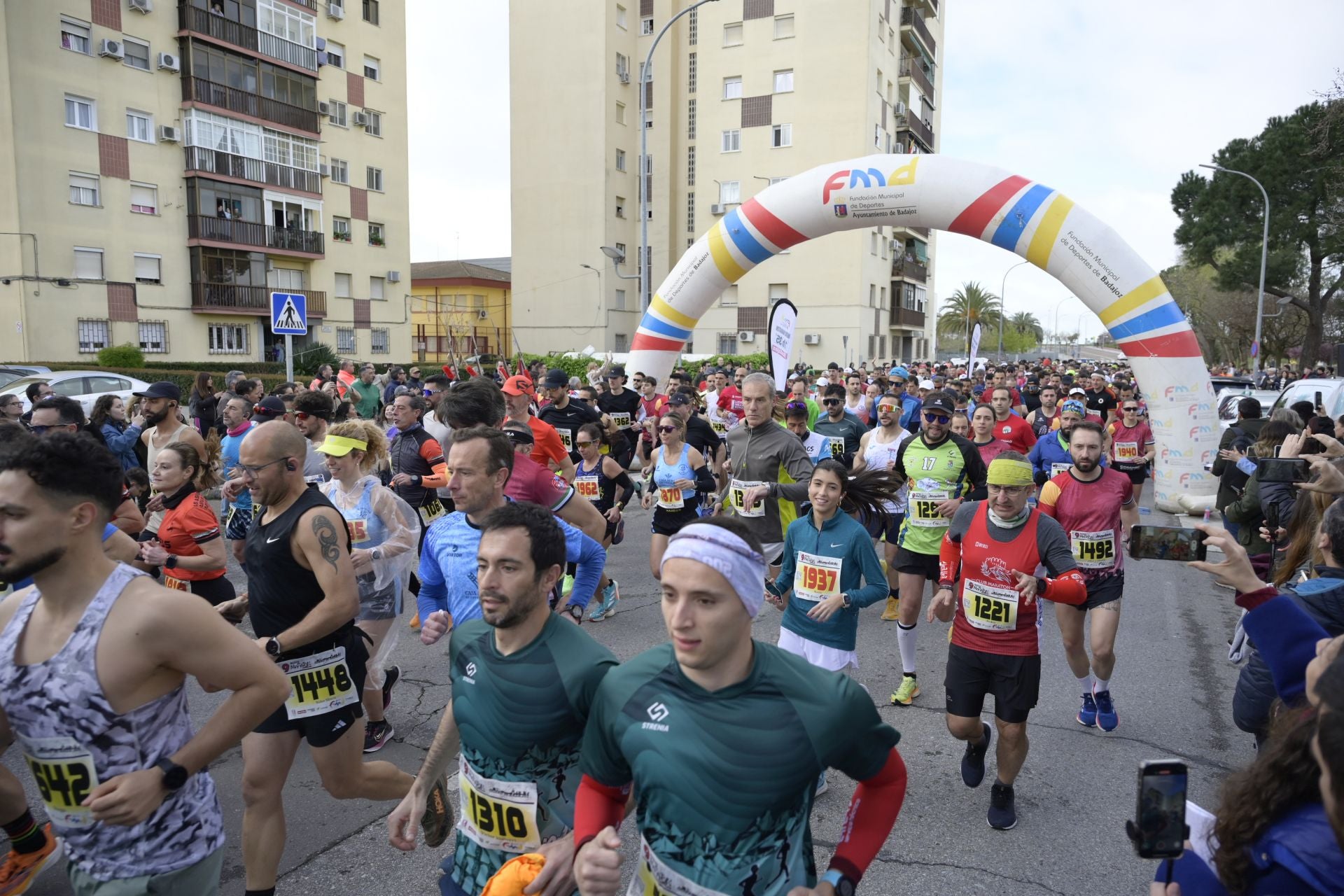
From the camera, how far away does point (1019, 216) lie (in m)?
11.8

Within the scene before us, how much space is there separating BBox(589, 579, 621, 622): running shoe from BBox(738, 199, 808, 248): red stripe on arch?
25.3ft

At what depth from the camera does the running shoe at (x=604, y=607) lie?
7.62 meters

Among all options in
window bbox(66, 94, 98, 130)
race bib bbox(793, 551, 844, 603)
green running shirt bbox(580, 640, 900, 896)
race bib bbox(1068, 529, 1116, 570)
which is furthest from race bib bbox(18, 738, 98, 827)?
window bbox(66, 94, 98, 130)

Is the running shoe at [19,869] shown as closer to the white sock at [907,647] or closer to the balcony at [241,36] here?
the white sock at [907,647]

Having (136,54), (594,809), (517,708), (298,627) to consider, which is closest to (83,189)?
(136,54)

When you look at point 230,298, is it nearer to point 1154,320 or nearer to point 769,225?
point 769,225

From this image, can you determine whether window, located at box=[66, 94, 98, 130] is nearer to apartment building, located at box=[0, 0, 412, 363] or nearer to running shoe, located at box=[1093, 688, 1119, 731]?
apartment building, located at box=[0, 0, 412, 363]

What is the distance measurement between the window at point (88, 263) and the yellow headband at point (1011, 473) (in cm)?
3205

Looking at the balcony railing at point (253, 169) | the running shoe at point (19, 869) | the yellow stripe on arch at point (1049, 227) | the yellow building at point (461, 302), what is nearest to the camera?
the running shoe at point (19, 869)

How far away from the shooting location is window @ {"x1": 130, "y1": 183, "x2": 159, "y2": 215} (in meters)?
29.7

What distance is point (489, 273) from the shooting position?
61.0 meters

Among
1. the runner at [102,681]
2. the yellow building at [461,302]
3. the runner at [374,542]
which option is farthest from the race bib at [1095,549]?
the yellow building at [461,302]

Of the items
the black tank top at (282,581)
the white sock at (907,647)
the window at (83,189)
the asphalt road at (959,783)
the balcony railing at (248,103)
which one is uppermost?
the balcony railing at (248,103)

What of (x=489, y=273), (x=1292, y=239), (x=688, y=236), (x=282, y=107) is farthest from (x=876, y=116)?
(x=489, y=273)
